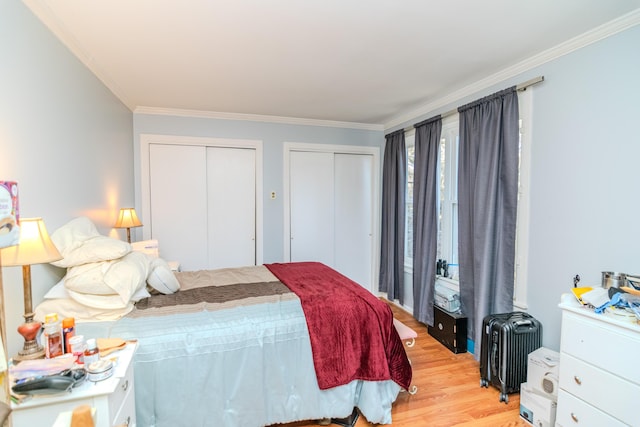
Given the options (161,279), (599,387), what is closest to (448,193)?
(599,387)

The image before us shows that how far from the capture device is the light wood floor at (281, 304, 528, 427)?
2010 millimetres

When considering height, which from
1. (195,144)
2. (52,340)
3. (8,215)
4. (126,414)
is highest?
(195,144)

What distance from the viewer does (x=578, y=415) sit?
1.68 metres

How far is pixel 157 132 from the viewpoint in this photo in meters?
3.68

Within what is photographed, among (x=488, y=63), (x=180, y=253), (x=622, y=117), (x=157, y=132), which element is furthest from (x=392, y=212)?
(x=157, y=132)

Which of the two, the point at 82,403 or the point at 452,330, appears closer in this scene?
the point at 82,403

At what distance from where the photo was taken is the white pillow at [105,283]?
67.7 inches

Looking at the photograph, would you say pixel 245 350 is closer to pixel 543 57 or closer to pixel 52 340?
pixel 52 340

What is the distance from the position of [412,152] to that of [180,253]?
316 cm

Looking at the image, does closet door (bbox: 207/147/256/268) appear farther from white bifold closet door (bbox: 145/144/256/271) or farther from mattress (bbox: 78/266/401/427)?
mattress (bbox: 78/266/401/427)

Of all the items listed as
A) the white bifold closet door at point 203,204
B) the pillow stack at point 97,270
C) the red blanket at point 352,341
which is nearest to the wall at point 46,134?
the pillow stack at point 97,270

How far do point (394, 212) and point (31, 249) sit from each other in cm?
A: 357

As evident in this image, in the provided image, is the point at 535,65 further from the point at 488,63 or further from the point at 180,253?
the point at 180,253

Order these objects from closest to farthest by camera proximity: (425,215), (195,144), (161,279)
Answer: (161,279) → (425,215) → (195,144)
